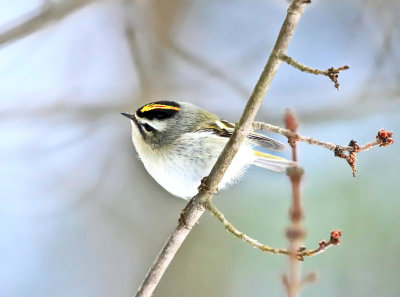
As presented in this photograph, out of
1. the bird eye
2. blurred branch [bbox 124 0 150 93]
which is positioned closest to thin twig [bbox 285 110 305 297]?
the bird eye

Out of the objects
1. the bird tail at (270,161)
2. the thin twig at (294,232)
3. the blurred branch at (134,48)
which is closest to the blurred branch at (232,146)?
the thin twig at (294,232)

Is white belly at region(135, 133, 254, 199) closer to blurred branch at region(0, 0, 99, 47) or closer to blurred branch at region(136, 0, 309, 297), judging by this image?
blurred branch at region(136, 0, 309, 297)

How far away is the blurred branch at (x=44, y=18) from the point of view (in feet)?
5.27

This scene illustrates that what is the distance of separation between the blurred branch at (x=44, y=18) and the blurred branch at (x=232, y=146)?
785 millimetres

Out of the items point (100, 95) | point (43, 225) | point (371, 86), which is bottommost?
point (43, 225)

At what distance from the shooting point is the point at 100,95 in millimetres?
3027

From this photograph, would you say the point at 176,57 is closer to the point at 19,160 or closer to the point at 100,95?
the point at 100,95

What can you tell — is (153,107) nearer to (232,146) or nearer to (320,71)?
(232,146)

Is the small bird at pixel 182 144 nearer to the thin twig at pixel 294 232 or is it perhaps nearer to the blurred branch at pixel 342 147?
the blurred branch at pixel 342 147

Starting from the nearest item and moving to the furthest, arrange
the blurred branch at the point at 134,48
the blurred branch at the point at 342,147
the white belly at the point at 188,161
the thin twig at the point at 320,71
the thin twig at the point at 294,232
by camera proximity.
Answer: the thin twig at the point at 294,232, the thin twig at the point at 320,71, the blurred branch at the point at 342,147, the white belly at the point at 188,161, the blurred branch at the point at 134,48

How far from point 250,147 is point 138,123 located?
0.45m

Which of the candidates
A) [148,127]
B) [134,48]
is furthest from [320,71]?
[134,48]

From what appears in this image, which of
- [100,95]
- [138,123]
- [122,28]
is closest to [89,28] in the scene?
[122,28]

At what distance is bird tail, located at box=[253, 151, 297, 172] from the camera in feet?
6.82
